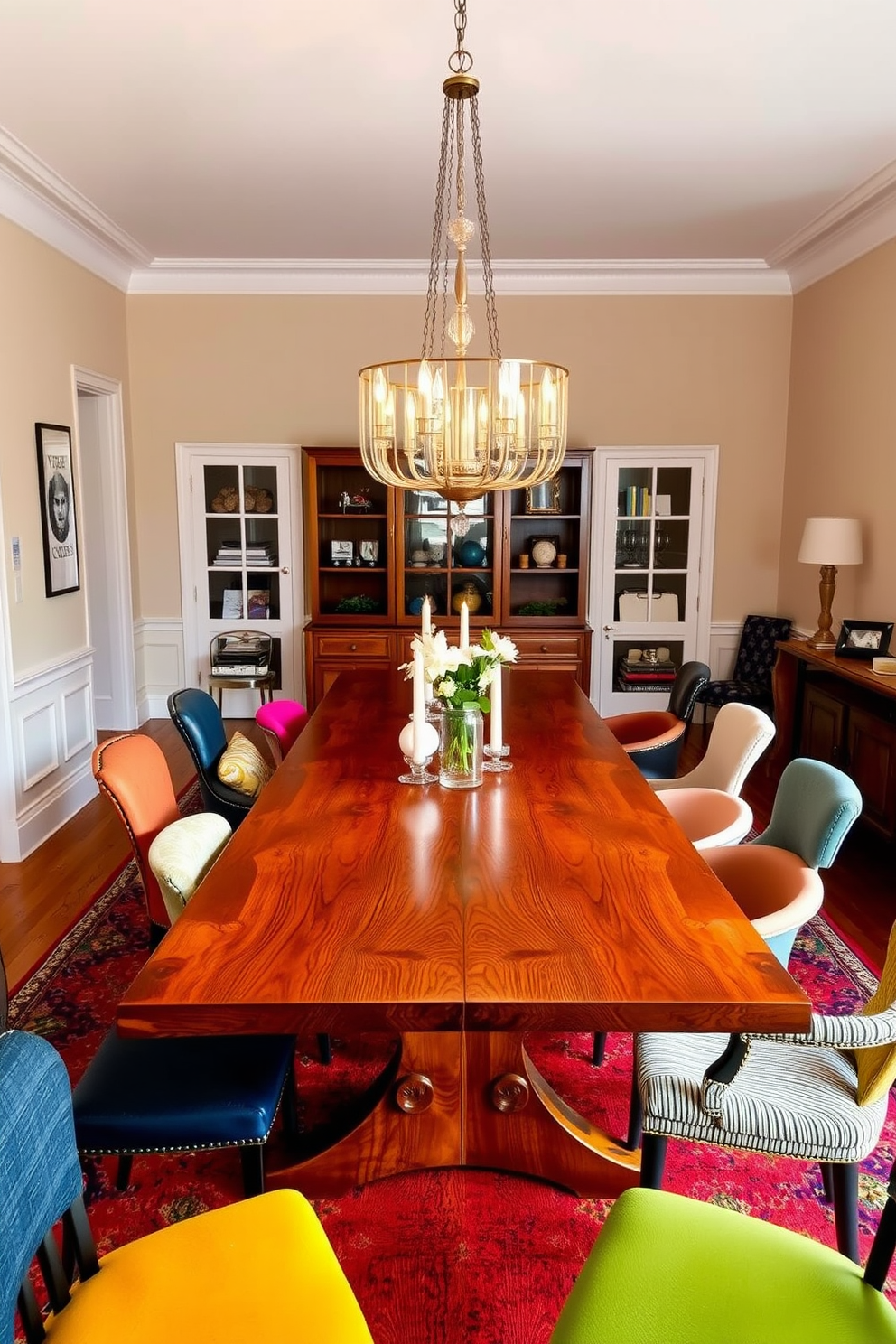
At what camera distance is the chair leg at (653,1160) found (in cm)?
182

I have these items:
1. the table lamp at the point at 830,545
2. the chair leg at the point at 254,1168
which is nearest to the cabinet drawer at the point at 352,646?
the table lamp at the point at 830,545

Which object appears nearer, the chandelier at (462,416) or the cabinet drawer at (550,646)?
the chandelier at (462,416)

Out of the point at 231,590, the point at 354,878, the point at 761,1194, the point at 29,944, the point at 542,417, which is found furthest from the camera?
the point at 231,590

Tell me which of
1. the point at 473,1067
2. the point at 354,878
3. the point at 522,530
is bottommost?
the point at 473,1067

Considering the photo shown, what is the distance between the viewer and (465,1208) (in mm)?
2066

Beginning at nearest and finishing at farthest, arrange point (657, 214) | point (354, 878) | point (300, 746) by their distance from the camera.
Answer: point (354, 878) → point (300, 746) → point (657, 214)

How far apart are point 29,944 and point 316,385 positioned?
13.5ft

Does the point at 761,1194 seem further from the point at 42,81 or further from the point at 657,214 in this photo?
the point at 657,214

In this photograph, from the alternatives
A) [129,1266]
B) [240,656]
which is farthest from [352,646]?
[129,1266]

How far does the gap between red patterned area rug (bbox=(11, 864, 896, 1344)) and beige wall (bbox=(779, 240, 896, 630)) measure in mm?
3228

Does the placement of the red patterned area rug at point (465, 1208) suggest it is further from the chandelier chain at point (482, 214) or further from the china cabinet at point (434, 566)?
the china cabinet at point (434, 566)

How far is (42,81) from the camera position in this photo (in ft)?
11.1

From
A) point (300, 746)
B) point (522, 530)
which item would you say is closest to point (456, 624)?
point (522, 530)

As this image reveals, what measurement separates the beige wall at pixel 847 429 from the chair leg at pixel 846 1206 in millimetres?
3476
